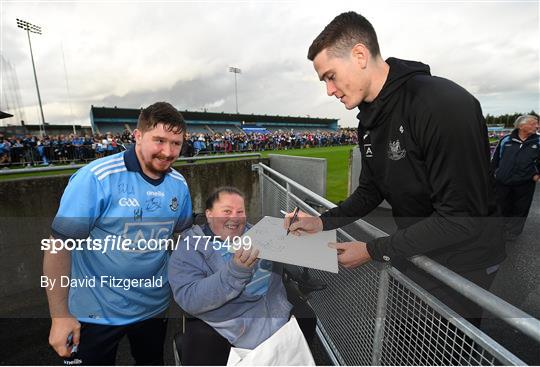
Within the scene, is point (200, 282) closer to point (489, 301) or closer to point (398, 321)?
point (398, 321)

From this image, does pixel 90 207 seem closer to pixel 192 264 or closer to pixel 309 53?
pixel 192 264

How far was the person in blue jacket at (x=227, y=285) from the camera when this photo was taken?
5.49 ft

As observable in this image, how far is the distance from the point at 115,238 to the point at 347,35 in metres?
1.84

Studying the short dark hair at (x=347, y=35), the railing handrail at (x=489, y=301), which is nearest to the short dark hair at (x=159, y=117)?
the short dark hair at (x=347, y=35)

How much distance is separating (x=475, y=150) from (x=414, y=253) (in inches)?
18.7

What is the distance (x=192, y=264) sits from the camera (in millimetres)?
1927

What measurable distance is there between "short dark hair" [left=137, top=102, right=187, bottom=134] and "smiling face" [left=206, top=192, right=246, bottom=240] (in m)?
0.64

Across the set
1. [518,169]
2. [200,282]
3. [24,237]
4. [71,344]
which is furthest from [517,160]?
[24,237]

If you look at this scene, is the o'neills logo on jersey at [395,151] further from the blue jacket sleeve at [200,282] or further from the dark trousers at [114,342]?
the dark trousers at [114,342]

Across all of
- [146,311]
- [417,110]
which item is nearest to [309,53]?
[417,110]

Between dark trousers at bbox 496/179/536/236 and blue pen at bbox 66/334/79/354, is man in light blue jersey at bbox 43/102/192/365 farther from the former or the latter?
dark trousers at bbox 496/179/536/236

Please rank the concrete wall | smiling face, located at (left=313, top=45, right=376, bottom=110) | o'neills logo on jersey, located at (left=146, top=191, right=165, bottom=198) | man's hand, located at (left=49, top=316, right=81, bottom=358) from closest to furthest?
smiling face, located at (left=313, top=45, right=376, bottom=110) < man's hand, located at (left=49, top=316, right=81, bottom=358) < o'neills logo on jersey, located at (left=146, top=191, right=165, bottom=198) < the concrete wall

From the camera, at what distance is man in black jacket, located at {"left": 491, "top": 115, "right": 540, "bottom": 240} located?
15.7 feet

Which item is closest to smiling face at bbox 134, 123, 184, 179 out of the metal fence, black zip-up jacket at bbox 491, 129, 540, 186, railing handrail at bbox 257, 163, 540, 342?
the metal fence
